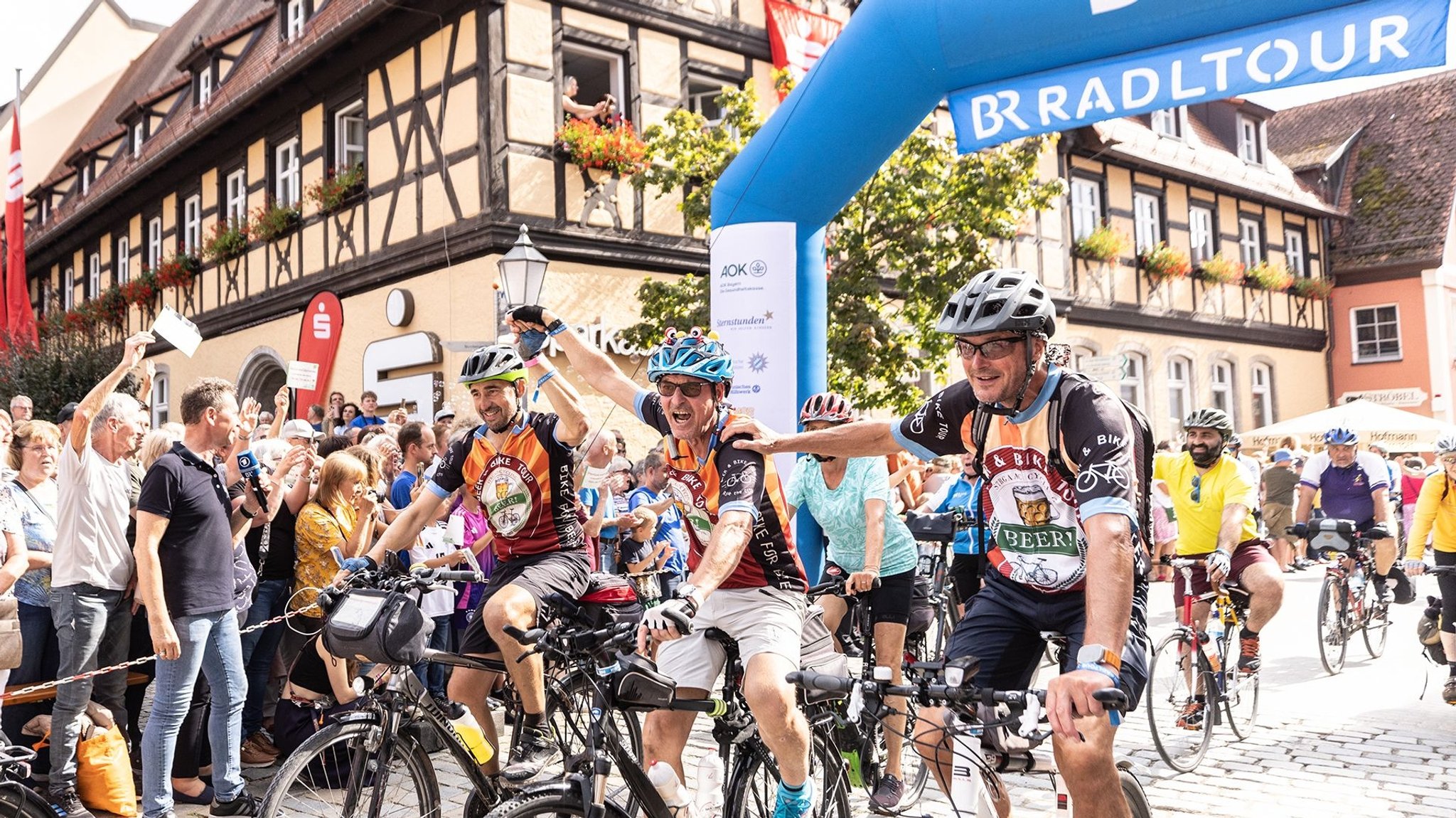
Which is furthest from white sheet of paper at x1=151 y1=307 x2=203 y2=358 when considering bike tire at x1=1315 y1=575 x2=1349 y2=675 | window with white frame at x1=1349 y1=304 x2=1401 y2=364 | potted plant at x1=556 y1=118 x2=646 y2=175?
window with white frame at x1=1349 y1=304 x2=1401 y2=364

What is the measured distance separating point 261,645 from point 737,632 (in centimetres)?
377

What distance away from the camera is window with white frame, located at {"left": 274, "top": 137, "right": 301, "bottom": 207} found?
1834cm

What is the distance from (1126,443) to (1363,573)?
28.3 ft

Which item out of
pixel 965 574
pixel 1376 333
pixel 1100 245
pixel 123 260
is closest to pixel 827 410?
pixel 965 574

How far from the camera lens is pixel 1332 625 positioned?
9.88m

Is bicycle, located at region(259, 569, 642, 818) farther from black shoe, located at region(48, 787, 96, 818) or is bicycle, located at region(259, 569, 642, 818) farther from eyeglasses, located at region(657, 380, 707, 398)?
black shoe, located at region(48, 787, 96, 818)

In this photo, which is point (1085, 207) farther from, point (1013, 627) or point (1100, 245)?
point (1013, 627)

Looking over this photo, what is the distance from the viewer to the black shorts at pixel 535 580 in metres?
4.93

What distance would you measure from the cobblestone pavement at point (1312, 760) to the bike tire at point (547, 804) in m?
1.47

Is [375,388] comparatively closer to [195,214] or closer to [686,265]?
[686,265]

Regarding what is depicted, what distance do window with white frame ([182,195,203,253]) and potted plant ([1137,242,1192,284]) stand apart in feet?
60.7

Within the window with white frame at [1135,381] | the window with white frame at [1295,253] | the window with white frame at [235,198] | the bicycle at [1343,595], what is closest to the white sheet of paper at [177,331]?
the bicycle at [1343,595]

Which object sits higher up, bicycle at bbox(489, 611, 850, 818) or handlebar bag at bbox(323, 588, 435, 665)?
handlebar bag at bbox(323, 588, 435, 665)

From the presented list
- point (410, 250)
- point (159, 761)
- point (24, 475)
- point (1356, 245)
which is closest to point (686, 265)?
point (410, 250)
